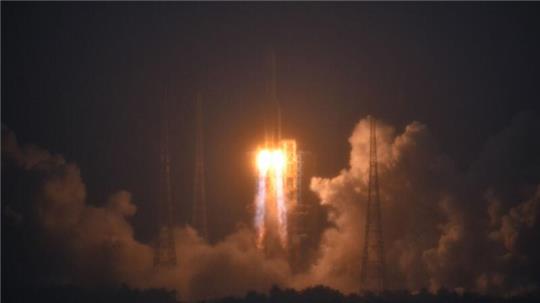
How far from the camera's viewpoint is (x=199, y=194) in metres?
148

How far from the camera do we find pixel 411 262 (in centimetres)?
12838

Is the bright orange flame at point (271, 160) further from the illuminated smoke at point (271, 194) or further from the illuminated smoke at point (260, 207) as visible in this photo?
the illuminated smoke at point (260, 207)

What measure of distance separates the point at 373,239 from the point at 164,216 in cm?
2560

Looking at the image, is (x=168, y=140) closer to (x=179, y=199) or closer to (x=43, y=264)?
(x=179, y=199)

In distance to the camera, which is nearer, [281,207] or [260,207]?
[281,207]

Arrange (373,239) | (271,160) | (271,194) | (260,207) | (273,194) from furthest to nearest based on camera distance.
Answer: (260,207) → (271,194) → (273,194) → (271,160) → (373,239)

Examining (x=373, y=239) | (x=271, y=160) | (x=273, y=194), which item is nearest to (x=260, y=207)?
(x=273, y=194)

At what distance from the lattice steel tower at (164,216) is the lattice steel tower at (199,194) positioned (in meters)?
2.97

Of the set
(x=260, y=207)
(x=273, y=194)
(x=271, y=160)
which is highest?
(x=271, y=160)

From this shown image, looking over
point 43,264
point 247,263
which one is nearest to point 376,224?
point 247,263

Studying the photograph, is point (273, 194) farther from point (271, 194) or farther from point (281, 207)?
point (281, 207)

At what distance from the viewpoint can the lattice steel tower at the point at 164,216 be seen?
13148 cm

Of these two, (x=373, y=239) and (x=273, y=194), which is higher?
(x=273, y=194)

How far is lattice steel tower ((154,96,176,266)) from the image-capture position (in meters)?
131
